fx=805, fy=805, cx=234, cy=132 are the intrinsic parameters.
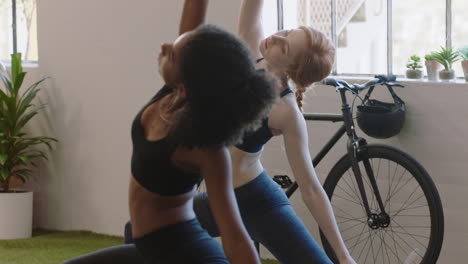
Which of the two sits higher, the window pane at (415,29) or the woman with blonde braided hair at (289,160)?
the window pane at (415,29)

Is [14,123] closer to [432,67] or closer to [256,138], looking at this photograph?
[432,67]

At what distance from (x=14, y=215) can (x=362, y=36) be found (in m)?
2.24

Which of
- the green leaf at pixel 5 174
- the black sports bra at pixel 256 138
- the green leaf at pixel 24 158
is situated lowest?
the green leaf at pixel 5 174

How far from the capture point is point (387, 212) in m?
3.83

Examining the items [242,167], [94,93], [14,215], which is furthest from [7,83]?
[242,167]

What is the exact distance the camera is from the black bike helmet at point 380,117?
3.54 meters

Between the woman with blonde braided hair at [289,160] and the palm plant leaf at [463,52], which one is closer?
the woman with blonde braided hair at [289,160]

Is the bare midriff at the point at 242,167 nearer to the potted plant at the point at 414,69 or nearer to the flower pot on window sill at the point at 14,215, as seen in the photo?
the potted plant at the point at 414,69

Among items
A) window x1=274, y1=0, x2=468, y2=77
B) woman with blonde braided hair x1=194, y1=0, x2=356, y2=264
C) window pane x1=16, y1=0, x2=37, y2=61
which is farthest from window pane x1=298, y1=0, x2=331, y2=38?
window pane x1=16, y1=0, x2=37, y2=61

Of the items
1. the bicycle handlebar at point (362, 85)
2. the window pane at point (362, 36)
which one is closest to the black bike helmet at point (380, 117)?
the bicycle handlebar at point (362, 85)

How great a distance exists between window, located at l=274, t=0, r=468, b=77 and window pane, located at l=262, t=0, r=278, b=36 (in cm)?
5

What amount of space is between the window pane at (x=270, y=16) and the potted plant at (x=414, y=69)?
0.74m

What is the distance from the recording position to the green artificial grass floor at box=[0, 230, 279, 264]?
Result: 170 inches

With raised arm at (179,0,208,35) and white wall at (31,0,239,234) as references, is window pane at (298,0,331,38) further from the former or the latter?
raised arm at (179,0,208,35)
